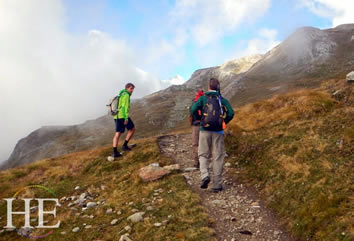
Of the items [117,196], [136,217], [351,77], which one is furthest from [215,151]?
[351,77]

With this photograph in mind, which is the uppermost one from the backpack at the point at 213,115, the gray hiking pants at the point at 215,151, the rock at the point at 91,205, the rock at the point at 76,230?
the backpack at the point at 213,115

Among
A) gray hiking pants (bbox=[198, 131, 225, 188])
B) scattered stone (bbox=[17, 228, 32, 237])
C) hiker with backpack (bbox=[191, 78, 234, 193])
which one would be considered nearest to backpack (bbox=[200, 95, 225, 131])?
hiker with backpack (bbox=[191, 78, 234, 193])

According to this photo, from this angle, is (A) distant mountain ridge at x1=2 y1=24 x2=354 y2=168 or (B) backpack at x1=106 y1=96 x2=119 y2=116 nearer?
(B) backpack at x1=106 y1=96 x2=119 y2=116

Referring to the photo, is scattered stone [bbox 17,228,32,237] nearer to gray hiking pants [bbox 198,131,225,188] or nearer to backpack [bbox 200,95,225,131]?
gray hiking pants [bbox 198,131,225,188]

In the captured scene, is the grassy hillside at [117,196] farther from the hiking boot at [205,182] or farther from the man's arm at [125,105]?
the man's arm at [125,105]

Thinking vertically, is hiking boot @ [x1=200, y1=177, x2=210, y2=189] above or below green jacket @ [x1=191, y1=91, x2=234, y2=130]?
below

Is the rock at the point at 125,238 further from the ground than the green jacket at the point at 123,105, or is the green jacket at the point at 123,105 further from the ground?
the green jacket at the point at 123,105

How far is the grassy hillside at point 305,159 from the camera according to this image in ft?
20.3

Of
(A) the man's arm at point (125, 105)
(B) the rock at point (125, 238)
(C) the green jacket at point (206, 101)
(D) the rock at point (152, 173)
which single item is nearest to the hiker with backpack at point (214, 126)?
(C) the green jacket at point (206, 101)

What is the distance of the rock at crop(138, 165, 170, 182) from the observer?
11.2m

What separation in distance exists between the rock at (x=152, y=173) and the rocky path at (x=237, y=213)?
3.48 ft

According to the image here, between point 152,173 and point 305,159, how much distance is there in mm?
6632

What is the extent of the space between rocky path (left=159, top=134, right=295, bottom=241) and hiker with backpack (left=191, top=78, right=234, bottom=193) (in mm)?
605

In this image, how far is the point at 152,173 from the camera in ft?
37.5
